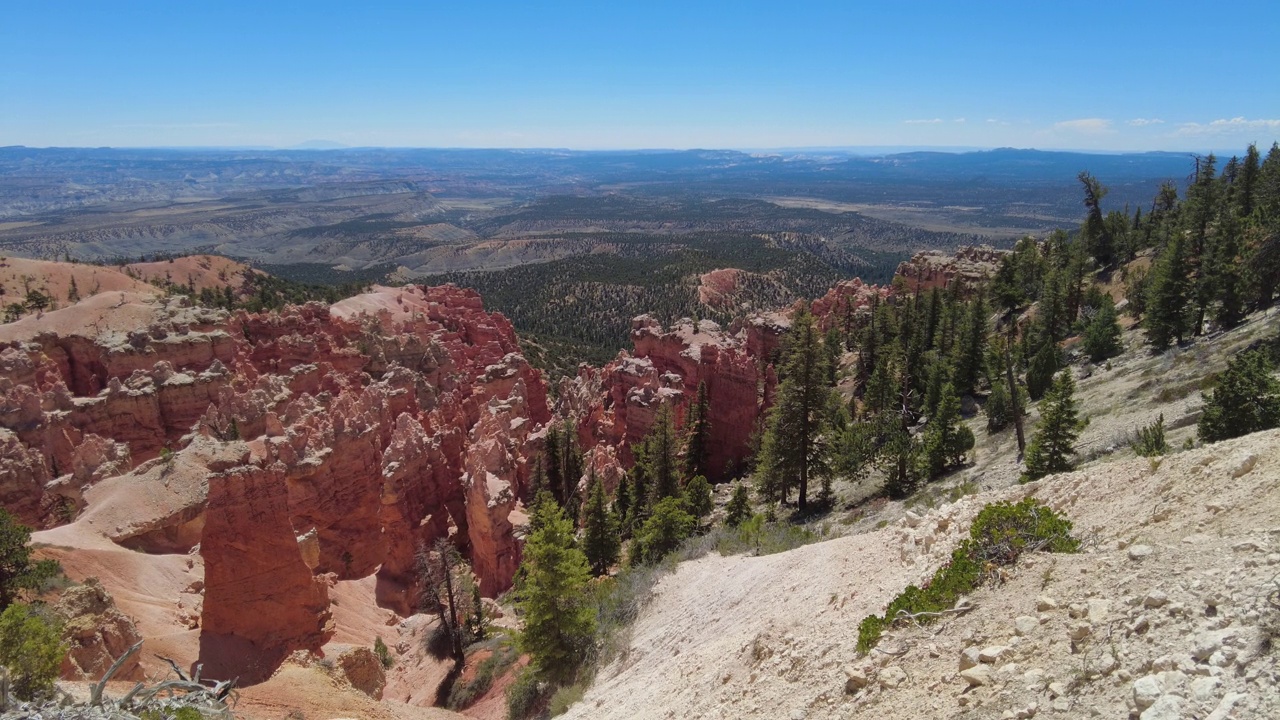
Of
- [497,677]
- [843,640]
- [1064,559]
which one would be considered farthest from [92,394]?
[1064,559]

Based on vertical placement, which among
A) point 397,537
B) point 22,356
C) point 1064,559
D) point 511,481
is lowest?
point 397,537

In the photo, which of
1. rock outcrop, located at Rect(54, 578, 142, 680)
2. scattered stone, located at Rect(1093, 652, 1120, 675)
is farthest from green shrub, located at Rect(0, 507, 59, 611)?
scattered stone, located at Rect(1093, 652, 1120, 675)

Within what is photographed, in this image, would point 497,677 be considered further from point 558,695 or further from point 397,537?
point 397,537

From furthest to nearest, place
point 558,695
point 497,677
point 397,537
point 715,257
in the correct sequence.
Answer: point 715,257, point 397,537, point 497,677, point 558,695

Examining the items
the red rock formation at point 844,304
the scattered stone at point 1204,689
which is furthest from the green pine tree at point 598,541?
the red rock formation at point 844,304

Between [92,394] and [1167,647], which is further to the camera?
[92,394]

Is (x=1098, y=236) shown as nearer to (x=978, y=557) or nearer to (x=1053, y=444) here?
(x=1053, y=444)
